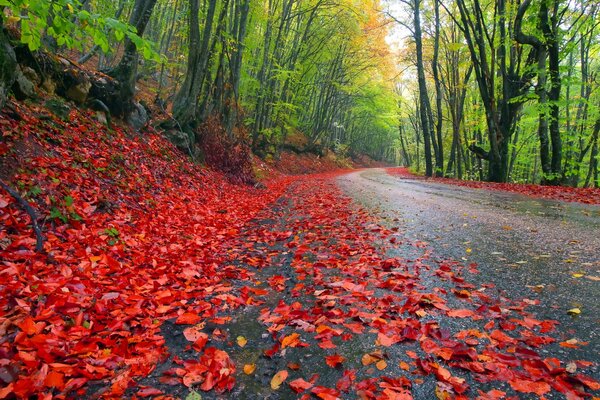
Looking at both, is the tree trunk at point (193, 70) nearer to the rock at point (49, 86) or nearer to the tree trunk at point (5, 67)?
the rock at point (49, 86)

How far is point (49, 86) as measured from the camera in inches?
234

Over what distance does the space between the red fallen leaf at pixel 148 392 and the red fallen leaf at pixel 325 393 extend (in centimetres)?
83

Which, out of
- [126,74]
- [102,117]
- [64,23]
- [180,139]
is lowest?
[180,139]

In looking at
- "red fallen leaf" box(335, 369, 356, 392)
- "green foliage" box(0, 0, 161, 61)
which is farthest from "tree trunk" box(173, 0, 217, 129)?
"red fallen leaf" box(335, 369, 356, 392)

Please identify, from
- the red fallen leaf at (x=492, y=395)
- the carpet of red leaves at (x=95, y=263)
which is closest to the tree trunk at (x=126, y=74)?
the carpet of red leaves at (x=95, y=263)

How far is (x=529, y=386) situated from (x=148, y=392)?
195cm

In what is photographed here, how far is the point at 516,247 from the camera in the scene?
3861 mm

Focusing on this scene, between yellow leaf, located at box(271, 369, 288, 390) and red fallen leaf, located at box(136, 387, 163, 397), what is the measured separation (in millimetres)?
600

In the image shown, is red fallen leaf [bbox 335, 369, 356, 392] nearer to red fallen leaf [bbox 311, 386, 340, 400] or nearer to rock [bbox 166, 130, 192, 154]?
red fallen leaf [bbox 311, 386, 340, 400]

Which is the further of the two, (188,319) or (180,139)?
(180,139)

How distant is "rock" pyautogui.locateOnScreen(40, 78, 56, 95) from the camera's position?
19.1 feet

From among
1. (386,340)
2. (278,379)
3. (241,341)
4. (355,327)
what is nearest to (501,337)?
(386,340)

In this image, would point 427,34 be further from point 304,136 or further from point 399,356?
point 399,356

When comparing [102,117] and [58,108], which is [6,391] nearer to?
[58,108]
